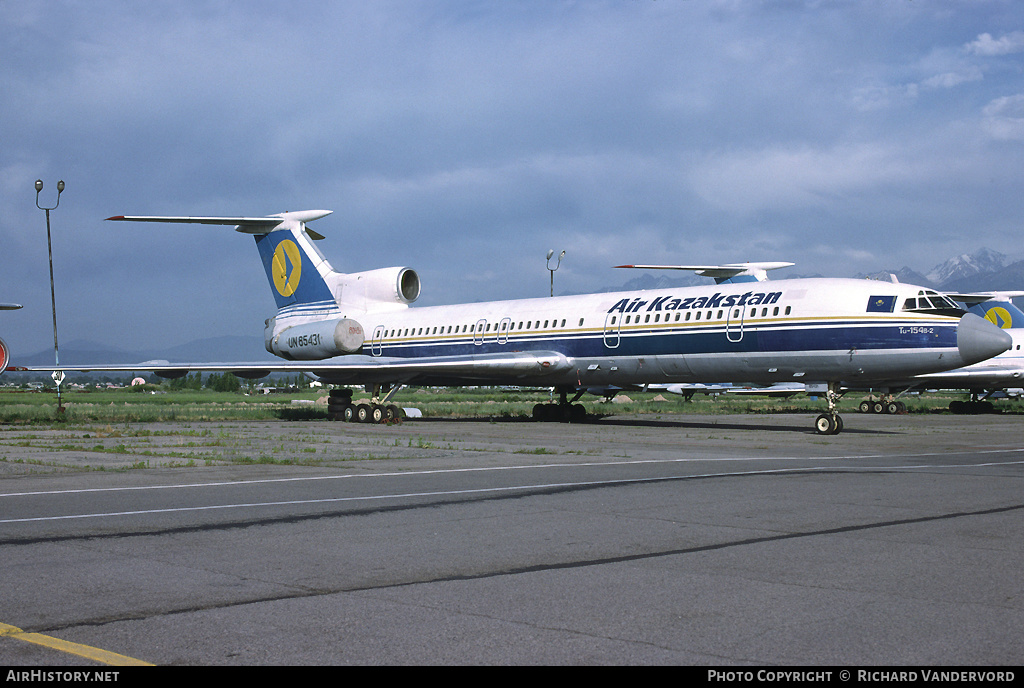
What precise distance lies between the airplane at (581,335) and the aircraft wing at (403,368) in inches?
2.5

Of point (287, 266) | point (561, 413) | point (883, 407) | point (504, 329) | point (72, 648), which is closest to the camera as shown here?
point (72, 648)

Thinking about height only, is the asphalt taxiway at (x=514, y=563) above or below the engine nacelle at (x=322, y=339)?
below

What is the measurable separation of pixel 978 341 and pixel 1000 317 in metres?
29.1

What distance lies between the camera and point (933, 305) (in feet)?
74.6

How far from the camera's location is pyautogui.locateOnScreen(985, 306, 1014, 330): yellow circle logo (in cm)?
4684

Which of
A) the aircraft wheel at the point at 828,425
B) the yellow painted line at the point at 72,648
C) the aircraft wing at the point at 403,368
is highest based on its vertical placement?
the aircraft wing at the point at 403,368

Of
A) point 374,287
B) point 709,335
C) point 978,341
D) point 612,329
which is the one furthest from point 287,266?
point 978,341

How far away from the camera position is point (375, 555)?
24.8ft

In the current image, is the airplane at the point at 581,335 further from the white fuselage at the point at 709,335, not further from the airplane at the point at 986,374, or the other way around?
the airplane at the point at 986,374

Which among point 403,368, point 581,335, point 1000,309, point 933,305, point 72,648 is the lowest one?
point 72,648

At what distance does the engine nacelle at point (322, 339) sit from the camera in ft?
110

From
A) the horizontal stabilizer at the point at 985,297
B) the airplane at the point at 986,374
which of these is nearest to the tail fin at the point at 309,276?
the airplane at the point at 986,374

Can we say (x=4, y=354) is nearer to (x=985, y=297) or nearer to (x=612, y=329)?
(x=612, y=329)
